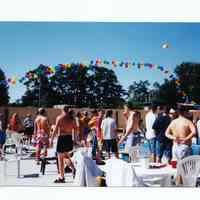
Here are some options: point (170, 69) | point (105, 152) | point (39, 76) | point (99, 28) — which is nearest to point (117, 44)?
point (99, 28)

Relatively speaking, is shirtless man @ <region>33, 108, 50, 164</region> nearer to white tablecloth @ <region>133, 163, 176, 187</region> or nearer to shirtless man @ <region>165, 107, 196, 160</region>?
shirtless man @ <region>165, 107, 196, 160</region>

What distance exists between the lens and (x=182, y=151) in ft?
24.3

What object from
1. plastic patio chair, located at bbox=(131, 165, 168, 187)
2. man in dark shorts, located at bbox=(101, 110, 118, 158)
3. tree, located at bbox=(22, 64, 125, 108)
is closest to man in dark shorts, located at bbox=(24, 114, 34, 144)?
tree, located at bbox=(22, 64, 125, 108)

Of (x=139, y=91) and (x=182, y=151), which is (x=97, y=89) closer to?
(x=139, y=91)

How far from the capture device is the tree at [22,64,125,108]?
913 cm

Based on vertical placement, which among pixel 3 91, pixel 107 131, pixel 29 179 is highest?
pixel 3 91

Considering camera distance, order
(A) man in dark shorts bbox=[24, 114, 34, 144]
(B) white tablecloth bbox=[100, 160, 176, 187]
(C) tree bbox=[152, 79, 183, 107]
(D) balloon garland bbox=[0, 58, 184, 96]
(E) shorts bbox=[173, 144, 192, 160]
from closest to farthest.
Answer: (B) white tablecloth bbox=[100, 160, 176, 187] → (E) shorts bbox=[173, 144, 192, 160] → (D) balloon garland bbox=[0, 58, 184, 96] → (C) tree bbox=[152, 79, 183, 107] → (A) man in dark shorts bbox=[24, 114, 34, 144]

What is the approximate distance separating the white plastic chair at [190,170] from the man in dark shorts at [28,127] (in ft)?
13.2

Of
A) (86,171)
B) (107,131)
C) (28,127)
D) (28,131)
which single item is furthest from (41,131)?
(86,171)

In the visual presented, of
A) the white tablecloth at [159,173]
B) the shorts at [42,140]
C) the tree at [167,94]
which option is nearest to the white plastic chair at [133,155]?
the white tablecloth at [159,173]

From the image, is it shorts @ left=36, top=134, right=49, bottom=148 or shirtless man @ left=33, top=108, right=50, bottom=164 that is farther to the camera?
shorts @ left=36, top=134, right=49, bottom=148

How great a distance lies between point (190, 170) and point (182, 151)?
529 millimetres

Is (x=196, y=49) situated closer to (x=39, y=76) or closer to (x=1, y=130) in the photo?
(x=39, y=76)
